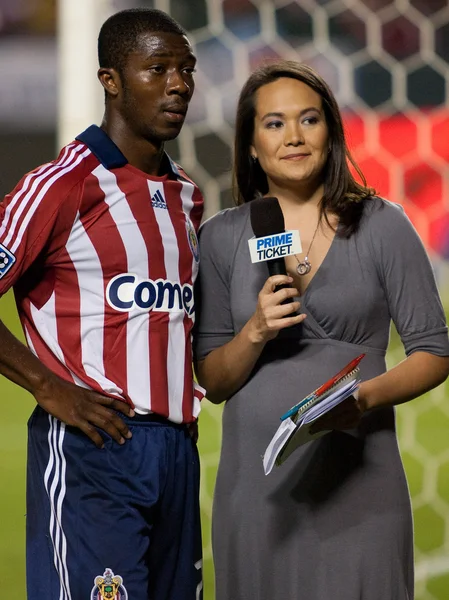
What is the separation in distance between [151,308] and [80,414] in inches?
7.2

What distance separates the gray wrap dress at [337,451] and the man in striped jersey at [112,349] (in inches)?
5.3

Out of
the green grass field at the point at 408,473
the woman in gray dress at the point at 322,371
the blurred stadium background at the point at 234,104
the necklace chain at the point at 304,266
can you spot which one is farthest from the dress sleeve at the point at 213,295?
the green grass field at the point at 408,473

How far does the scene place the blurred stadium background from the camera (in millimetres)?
2570

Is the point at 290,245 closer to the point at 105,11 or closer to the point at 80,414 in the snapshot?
the point at 80,414

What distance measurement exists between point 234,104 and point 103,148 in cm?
113

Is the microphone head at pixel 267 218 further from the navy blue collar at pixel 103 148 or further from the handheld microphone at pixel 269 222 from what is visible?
the navy blue collar at pixel 103 148

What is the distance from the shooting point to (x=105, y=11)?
8.53 ft

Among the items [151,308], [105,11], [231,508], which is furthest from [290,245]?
[105,11]

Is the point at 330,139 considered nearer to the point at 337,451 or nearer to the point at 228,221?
the point at 228,221

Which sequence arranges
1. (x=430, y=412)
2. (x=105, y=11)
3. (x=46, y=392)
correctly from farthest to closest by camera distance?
(x=430, y=412) → (x=105, y=11) → (x=46, y=392)

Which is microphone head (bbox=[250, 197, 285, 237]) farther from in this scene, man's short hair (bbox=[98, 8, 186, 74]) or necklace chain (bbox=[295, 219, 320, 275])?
man's short hair (bbox=[98, 8, 186, 74])

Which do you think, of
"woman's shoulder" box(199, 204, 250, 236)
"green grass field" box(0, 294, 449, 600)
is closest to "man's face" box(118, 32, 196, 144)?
"woman's shoulder" box(199, 204, 250, 236)

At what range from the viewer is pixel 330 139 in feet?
5.73

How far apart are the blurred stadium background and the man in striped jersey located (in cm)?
92
